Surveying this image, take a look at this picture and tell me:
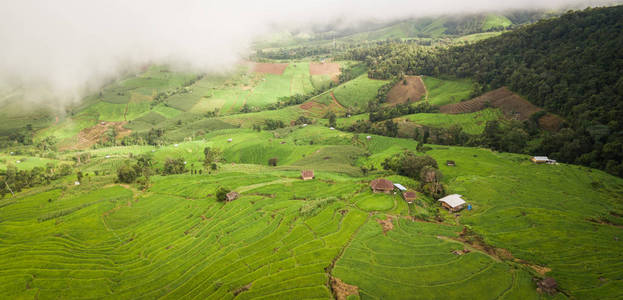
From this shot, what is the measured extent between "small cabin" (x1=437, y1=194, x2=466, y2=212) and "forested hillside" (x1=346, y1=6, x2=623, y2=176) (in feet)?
158

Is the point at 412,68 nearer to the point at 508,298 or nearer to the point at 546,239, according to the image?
the point at 546,239

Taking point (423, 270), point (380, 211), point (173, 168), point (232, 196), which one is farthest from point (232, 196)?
point (423, 270)

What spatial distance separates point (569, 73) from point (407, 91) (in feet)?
262

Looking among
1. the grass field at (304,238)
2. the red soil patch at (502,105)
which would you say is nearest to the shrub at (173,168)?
the grass field at (304,238)

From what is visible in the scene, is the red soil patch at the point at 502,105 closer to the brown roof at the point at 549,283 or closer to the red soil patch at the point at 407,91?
the red soil patch at the point at 407,91

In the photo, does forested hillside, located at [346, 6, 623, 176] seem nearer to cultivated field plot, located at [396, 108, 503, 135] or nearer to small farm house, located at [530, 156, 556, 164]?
small farm house, located at [530, 156, 556, 164]

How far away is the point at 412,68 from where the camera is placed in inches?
7623

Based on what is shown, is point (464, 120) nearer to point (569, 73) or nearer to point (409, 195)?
point (569, 73)

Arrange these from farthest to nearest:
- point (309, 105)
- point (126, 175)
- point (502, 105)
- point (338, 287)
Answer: point (309, 105)
point (502, 105)
point (126, 175)
point (338, 287)

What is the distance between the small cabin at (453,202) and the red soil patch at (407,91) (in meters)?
120

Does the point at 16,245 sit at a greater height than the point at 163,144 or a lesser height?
greater

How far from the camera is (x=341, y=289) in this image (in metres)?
36.4

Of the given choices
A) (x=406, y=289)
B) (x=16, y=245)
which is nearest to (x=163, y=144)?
(x=16, y=245)

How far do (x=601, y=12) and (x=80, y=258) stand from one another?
208072 mm
